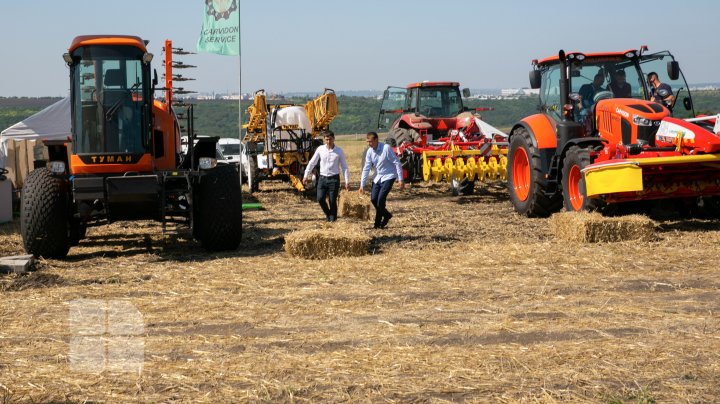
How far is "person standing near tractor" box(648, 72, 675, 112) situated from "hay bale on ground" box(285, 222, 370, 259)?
4914mm

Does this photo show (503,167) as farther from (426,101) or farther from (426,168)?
(426,101)

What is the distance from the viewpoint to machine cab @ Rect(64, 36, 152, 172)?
10.6 m

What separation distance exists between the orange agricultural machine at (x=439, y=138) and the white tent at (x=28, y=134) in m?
7.40

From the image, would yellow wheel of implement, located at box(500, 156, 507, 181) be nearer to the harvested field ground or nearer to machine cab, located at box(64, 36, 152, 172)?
the harvested field ground

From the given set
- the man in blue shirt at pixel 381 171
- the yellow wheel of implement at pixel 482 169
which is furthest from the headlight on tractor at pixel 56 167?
the yellow wheel of implement at pixel 482 169

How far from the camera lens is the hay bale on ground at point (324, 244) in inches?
412

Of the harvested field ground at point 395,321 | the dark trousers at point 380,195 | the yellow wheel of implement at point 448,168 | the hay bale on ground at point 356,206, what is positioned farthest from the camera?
the yellow wheel of implement at point 448,168

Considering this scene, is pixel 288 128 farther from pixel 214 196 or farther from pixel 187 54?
pixel 214 196

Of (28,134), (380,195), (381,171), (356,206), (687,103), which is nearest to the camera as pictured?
(687,103)

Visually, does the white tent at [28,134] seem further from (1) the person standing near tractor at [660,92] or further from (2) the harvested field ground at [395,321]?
(1) the person standing near tractor at [660,92]

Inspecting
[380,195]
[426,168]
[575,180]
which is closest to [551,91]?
[575,180]

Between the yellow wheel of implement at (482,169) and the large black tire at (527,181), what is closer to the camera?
the large black tire at (527,181)

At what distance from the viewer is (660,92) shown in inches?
500

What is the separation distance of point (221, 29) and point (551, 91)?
7.58m
